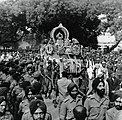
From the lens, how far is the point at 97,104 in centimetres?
580

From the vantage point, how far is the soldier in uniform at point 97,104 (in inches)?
225

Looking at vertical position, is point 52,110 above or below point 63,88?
below

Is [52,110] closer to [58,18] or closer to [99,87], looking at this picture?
[99,87]

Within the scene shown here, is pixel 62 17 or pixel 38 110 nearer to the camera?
pixel 38 110

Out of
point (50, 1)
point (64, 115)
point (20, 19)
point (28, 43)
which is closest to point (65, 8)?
point (50, 1)

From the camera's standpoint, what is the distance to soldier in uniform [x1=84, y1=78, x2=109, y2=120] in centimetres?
573

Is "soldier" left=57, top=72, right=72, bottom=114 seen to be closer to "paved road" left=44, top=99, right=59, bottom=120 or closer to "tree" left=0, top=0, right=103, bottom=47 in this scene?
"paved road" left=44, top=99, right=59, bottom=120

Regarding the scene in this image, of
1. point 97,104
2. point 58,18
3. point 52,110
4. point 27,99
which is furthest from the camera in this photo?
point 58,18

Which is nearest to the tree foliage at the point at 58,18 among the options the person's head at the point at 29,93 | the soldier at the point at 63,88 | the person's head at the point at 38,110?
the soldier at the point at 63,88

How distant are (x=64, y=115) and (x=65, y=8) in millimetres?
38201

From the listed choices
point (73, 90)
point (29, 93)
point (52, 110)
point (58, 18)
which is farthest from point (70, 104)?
point (58, 18)

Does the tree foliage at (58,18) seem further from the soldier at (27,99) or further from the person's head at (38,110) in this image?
the person's head at (38,110)

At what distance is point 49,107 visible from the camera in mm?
11367

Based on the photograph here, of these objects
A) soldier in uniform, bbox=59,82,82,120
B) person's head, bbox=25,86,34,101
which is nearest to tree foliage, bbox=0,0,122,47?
person's head, bbox=25,86,34,101
